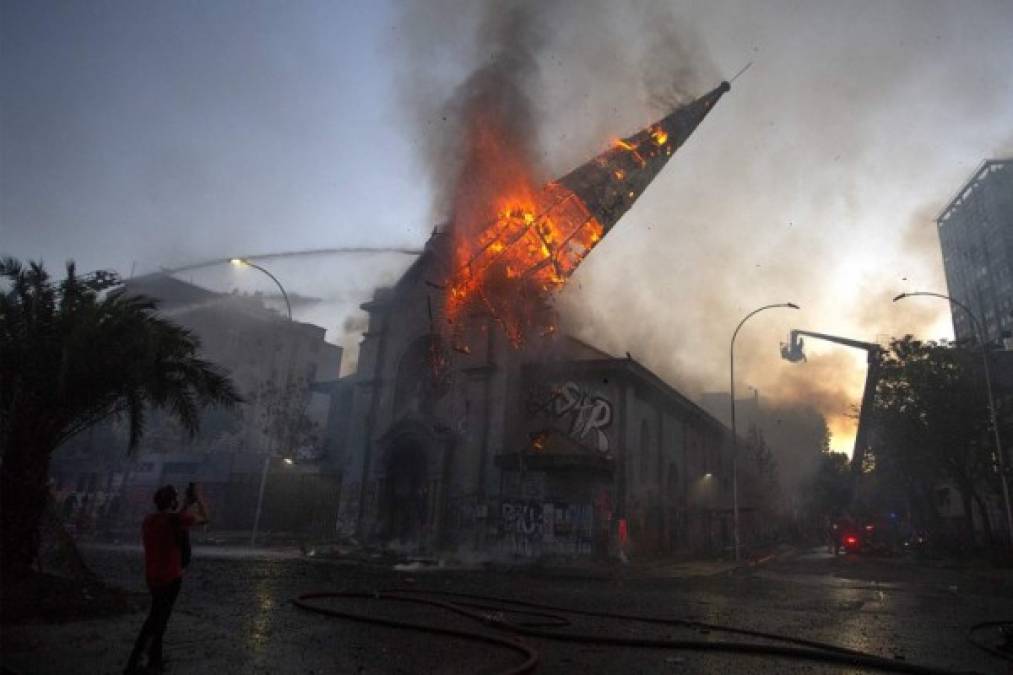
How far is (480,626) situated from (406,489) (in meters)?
20.0

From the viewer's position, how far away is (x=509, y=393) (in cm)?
2752

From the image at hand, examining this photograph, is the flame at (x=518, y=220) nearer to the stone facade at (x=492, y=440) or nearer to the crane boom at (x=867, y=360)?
the stone facade at (x=492, y=440)

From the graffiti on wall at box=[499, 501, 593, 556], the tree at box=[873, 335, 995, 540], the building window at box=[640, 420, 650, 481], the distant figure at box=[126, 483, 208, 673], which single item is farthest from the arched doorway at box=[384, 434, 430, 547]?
the tree at box=[873, 335, 995, 540]

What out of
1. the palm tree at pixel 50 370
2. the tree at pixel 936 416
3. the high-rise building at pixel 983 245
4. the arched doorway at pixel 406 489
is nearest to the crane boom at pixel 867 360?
the tree at pixel 936 416

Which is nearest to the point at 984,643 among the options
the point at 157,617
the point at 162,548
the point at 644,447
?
the point at 157,617

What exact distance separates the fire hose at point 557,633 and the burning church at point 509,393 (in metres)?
13.9

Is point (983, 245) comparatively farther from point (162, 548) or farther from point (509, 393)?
point (162, 548)

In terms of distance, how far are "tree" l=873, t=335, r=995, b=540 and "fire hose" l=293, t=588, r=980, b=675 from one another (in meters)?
32.6

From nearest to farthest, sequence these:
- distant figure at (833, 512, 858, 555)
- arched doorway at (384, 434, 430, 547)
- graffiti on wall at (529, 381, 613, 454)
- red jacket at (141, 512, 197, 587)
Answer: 1. red jacket at (141, 512, 197, 587)
2. graffiti on wall at (529, 381, 613, 454)
3. arched doorway at (384, 434, 430, 547)
4. distant figure at (833, 512, 858, 555)

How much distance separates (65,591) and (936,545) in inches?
1718

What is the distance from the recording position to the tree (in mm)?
34562

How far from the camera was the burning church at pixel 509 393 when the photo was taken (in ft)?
81.1

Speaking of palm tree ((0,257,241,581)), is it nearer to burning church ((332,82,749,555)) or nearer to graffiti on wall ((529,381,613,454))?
burning church ((332,82,749,555))

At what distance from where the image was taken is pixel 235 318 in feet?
250
